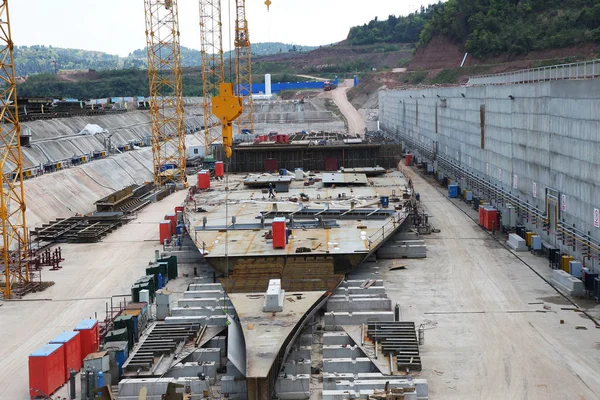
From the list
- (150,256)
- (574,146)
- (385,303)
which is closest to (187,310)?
(385,303)

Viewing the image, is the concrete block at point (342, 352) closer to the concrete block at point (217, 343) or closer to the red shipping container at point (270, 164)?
the concrete block at point (217, 343)

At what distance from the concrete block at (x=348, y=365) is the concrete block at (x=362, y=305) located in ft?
14.1

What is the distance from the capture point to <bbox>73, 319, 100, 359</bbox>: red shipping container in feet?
64.7

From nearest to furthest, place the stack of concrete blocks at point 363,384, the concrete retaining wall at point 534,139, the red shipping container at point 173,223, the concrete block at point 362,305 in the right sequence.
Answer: the stack of concrete blocks at point 363,384, the concrete block at point 362,305, the concrete retaining wall at point 534,139, the red shipping container at point 173,223

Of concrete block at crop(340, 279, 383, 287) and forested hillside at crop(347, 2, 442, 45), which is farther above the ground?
forested hillside at crop(347, 2, 442, 45)

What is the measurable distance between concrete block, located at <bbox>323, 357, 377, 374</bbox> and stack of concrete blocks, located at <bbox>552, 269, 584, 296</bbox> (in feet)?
31.7

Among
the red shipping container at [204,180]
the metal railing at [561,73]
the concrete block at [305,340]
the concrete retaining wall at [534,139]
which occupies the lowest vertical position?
the concrete block at [305,340]

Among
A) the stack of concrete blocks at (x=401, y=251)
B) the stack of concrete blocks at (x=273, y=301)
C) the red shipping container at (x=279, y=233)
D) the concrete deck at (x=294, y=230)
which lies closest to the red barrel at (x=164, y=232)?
the concrete deck at (x=294, y=230)

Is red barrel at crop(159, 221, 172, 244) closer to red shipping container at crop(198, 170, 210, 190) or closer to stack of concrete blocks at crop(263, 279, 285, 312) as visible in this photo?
red shipping container at crop(198, 170, 210, 190)

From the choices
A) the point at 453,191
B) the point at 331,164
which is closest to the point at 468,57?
the point at 331,164

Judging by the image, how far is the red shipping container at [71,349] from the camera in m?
18.8

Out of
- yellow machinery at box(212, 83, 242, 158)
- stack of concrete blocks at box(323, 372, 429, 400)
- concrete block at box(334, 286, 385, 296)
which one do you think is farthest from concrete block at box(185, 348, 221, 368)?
yellow machinery at box(212, 83, 242, 158)

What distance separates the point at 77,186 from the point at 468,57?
7084 centimetres

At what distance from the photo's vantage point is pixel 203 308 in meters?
22.7
